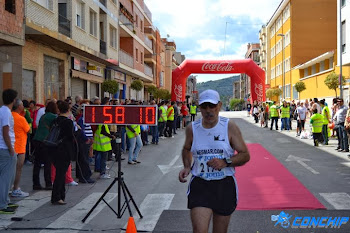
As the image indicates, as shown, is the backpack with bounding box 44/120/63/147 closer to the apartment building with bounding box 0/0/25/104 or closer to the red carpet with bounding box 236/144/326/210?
the red carpet with bounding box 236/144/326/210

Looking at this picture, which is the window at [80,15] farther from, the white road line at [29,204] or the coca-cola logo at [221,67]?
the white road line at [29,204]

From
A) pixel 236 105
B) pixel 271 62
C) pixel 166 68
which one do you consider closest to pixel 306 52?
pixel 271 62

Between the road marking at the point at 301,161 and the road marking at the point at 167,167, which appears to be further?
the road marking at the point at 167,167

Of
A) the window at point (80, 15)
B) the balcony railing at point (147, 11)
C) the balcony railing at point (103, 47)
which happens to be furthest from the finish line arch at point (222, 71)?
the balcony railing at point (147, 11)

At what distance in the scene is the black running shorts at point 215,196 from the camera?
12.5 ft

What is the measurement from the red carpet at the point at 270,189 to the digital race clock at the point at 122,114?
2081mm

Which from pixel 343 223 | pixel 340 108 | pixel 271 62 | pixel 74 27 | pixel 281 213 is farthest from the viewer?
pixel 271 62

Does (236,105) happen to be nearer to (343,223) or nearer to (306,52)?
(306,52)

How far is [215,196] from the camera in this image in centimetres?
382

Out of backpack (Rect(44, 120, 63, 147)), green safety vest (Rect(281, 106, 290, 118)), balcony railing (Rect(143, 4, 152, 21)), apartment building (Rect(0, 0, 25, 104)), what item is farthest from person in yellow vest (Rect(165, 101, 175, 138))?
balcony railing (Rect(143, 4, 152, 21))

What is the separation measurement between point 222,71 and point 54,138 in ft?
78.5

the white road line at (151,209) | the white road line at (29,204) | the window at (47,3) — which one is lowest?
the white road line at (29,204)

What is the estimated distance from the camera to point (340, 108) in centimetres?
1464

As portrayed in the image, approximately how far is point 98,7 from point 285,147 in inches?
618
